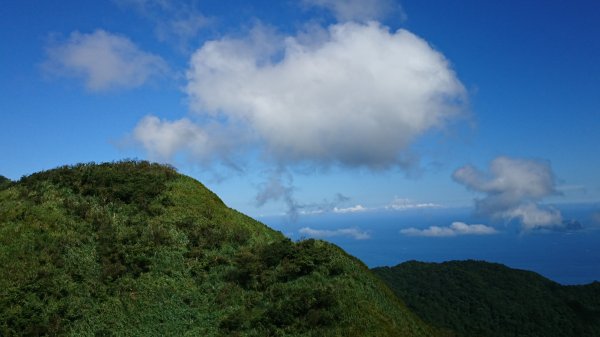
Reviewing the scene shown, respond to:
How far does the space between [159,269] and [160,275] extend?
0.72 metres

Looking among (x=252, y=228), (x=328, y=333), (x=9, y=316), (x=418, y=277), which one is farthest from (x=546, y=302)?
(x=9, y=316)

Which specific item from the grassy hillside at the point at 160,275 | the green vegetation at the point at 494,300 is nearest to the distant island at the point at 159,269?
the grassy hillside at the point at 160,275

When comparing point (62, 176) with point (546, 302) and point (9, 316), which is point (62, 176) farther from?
point (546, 302)

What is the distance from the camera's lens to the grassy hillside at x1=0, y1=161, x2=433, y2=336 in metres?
23.0

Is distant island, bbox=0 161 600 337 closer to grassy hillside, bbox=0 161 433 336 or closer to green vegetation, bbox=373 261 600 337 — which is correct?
grassy hillside, bbox=0 161 433 336

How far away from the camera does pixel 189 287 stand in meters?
27.5

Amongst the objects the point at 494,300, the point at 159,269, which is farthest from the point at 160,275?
the point at 494,300

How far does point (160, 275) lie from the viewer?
28.4 m

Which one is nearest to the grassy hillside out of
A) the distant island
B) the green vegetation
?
the distant island

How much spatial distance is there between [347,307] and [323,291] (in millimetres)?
1906

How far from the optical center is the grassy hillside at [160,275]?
23016 mm

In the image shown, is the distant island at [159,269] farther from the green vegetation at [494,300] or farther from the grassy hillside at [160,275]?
the green vegetation at [494,300]

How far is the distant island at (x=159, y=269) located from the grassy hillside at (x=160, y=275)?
0.08m

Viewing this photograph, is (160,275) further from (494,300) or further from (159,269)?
(494,300)
